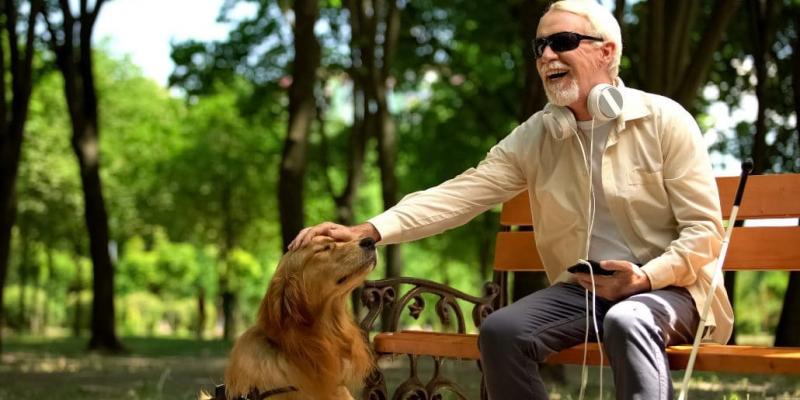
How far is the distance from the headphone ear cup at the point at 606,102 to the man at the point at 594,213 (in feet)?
0.04

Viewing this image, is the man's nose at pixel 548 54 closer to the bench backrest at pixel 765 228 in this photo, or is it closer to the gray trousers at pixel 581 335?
the gray trousers at pixel 581 335

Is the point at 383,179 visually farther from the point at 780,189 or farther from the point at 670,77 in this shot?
the point at 780,189

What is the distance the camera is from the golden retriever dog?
4477 millimetres

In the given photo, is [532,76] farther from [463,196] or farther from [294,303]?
[294,303]

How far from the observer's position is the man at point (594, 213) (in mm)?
4293

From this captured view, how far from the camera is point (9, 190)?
47.4 feet

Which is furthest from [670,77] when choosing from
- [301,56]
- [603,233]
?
[603,233]

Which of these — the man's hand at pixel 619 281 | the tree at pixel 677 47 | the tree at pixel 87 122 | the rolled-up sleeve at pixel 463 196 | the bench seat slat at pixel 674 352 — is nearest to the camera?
the bench seat slat at pixel 674 352

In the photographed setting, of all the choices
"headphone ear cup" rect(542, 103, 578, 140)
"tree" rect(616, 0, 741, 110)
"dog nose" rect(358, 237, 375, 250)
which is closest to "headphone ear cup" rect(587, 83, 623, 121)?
"headphone ear cup" rect(542, 103, 578, 140)

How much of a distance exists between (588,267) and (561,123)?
2.17 feet

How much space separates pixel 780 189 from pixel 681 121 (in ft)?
2.86

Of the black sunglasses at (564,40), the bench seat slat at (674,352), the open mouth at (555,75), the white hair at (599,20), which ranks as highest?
the white hair at (599,20)

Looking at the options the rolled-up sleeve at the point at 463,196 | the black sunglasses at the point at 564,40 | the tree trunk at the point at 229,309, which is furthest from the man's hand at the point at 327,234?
the tree trunk at the point at 229,309

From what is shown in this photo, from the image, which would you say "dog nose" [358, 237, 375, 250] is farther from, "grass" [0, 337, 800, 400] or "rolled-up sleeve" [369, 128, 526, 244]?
"grass" [0, 337, 800, 400]
